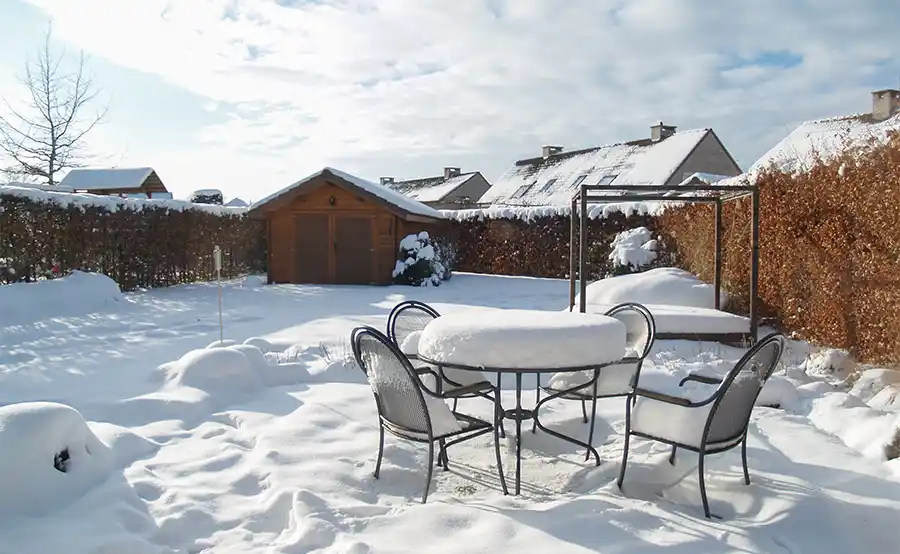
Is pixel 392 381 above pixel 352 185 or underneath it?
underneath

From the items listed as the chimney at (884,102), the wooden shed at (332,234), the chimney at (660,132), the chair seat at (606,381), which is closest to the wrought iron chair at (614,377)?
the chair seat at (606,381)

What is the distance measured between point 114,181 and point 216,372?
25.2 m

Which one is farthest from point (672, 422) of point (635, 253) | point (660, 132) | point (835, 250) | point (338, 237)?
point (660, 132)

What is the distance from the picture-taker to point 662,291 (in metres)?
9.19

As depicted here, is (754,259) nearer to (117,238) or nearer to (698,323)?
(698,323)

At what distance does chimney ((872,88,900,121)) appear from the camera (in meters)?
21.0

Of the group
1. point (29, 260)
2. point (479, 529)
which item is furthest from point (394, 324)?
point (29, 260)

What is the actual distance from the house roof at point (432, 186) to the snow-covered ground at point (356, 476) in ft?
109

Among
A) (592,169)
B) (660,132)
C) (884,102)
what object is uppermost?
(660,132)

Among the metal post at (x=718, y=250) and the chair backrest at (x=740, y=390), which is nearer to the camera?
the chair backrest at (x=740, y=390)

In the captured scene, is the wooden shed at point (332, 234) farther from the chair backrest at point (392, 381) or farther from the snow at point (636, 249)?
the chair backrest at point (392, 381)

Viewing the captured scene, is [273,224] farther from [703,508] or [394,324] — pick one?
[703,508]

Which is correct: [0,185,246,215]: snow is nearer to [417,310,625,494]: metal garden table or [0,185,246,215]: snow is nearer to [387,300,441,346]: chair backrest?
[387,300,441,346]: chair backrest

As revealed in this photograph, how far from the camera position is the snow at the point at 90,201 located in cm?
1043
